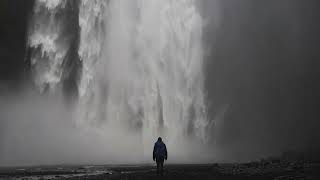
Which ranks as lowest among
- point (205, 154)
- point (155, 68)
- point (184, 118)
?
point (205, 154)

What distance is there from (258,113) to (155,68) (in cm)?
1924

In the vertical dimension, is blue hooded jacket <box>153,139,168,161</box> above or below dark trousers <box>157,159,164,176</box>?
above

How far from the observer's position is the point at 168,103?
5828 centimetres

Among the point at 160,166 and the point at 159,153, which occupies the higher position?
the point at 159,153

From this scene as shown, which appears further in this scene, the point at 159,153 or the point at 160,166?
the point at 160,166

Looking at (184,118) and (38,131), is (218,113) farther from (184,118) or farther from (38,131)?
(38,131)

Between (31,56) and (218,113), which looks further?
(218,113)

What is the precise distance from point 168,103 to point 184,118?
2579mm

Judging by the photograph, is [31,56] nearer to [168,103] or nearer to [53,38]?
[53,38]

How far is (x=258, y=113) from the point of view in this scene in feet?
232

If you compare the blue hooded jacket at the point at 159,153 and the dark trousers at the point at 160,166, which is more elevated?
the blue hooded jacket at the point at 159,153

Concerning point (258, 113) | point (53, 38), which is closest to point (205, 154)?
point (258, 113)

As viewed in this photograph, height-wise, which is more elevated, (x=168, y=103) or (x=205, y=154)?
(x=168, y=103)

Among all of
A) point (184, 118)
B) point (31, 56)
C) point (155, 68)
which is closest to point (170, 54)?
point (155, 68)
